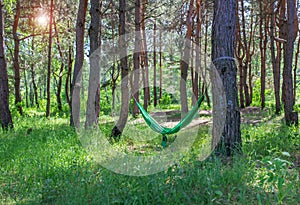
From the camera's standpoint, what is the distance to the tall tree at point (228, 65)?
3.11m

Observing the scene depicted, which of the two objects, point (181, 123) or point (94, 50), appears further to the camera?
point (94, 50)

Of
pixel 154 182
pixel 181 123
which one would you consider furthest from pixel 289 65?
pixel 154 182

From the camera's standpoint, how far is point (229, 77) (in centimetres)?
312

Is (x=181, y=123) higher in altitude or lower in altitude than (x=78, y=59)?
lower

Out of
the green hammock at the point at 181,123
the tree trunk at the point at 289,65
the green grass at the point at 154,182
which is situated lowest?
the green grass at the point at 154,182

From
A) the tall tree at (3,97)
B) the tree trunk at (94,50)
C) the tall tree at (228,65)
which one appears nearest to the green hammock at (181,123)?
the tall tree at (228,65)

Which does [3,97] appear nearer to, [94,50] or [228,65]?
[94,50]

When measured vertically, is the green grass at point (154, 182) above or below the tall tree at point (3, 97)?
below

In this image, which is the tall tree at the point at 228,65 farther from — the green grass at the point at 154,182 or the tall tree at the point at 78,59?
the tall tree at the point at 78,59

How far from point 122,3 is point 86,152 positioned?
2.85 metres

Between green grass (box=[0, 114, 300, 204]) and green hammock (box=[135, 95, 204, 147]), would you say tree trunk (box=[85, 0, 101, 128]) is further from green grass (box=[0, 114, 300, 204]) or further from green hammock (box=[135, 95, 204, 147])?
green grass (box=[0, 114, 300, 204])

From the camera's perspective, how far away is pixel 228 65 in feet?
10.2

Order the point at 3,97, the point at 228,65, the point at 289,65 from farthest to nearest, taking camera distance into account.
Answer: the point at 3,97 → the point at 289,65 → the point at 228,65

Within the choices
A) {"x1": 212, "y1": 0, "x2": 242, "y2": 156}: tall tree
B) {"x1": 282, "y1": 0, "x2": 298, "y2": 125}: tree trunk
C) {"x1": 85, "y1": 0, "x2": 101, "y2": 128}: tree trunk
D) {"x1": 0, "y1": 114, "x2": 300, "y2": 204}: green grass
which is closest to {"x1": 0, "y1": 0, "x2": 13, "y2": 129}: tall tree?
{"x1": 85, "y1": 0, "x2": 101, "y2": 128}: tree trunk
